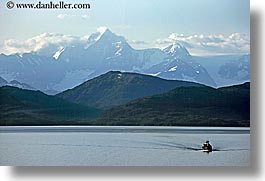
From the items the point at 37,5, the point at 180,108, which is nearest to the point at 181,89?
the point at 180,108

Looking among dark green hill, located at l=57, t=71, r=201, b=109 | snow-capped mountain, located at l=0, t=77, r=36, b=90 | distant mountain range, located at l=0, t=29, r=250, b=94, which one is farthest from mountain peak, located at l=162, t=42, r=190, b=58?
snow-capped mountain, located at l=0, t=77, r=36, b=90

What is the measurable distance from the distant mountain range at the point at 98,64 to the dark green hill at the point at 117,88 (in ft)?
0.09

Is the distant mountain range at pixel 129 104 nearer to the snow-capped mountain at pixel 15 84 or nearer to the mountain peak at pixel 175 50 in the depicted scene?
the snow-capped mountain at pixel 15 84

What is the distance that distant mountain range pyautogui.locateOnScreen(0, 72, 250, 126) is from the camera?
15.3ft

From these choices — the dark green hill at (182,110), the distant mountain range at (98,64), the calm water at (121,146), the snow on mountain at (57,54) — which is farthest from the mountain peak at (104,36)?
the calm water at (121,146)

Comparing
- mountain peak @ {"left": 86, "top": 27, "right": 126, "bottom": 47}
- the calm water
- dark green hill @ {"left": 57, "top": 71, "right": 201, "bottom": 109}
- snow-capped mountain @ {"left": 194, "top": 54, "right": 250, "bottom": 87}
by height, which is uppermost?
mountain peak @ {"left": 86, "top": 27, "right": 126, "bottom": 47}

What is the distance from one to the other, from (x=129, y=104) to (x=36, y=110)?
1.51ft

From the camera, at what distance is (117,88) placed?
4.71 m

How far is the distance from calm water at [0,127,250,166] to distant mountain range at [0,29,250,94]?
0.23 meters

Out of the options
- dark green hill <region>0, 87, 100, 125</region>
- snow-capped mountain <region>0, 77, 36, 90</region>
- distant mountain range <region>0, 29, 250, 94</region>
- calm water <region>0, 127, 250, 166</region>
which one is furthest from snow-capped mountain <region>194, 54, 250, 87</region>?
snow-capped mountain <region>0, 77, 36, 90</region>

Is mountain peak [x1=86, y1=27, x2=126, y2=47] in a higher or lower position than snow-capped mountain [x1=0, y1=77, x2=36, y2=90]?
higher

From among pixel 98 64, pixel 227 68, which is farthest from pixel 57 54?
pixel 227 68

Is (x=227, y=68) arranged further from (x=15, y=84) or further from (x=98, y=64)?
(x=15, y=84)

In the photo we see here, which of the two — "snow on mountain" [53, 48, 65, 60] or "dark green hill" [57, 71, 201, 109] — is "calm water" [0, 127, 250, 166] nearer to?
"dark green hill" [57, 71, 201, 109]
